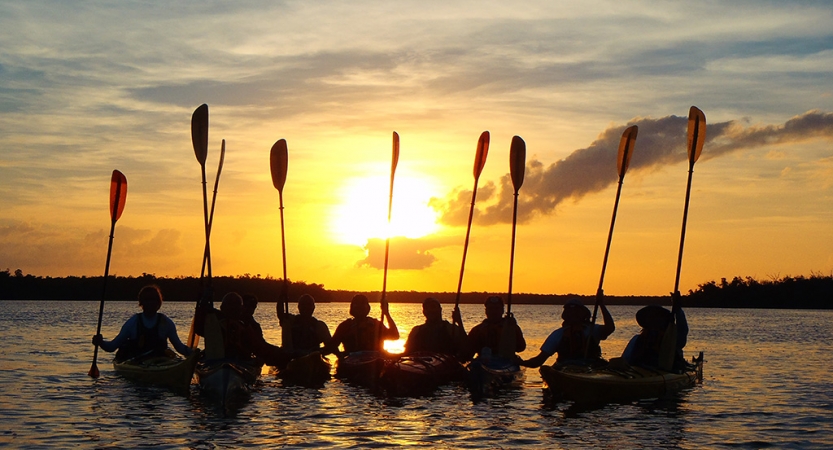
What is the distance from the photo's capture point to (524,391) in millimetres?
17094

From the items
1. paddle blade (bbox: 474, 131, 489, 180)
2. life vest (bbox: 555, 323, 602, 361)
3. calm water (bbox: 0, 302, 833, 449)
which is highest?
paddle blade (bbox: 474, 131, 489, 180)

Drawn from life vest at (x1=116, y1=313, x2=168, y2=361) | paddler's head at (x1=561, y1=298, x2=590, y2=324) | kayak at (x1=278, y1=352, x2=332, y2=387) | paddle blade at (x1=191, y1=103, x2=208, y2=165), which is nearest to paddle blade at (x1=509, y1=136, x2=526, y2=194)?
paddler's head at (x1=561, y1=298, x2=590, y2=324)

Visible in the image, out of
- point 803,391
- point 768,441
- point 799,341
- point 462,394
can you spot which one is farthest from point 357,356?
point 799,341

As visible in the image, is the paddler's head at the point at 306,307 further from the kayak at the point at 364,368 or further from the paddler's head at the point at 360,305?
the kayak at the point at 364,368

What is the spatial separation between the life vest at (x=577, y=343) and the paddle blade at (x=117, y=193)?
9.35 meters

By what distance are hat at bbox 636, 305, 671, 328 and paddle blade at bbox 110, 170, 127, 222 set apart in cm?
1056

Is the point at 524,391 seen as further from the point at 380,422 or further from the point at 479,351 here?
the point at 380,422

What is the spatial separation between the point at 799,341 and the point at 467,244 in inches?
940

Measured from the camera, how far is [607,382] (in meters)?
13.5

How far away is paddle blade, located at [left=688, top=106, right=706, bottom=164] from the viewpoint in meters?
17.7

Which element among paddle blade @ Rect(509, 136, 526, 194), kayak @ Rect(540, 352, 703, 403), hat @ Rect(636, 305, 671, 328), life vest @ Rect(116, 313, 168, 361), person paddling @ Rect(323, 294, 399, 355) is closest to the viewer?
kayak @ Rect(540, 352, 703, 403)

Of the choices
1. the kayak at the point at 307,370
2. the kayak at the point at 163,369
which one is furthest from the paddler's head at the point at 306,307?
the kayak at the point at 163,369

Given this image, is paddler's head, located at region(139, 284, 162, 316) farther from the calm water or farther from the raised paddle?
the raised paddle

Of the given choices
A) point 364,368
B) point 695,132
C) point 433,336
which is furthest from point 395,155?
point 695,132
